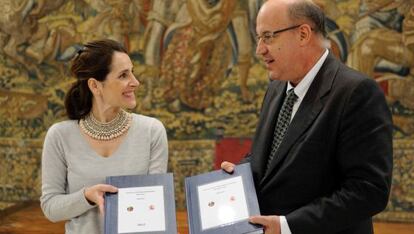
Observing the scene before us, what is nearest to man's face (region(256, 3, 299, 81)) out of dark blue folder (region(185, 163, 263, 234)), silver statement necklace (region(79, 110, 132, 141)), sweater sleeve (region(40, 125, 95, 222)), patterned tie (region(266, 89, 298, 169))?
patterned tie (region(266, 89, 298, 169))

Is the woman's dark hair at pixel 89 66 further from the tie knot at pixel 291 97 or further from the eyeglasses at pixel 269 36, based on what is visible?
the tie knot at pixel 291 97

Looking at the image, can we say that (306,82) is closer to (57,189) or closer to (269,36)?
(269,36)

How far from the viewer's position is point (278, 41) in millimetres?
2625

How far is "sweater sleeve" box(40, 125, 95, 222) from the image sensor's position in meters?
2.85

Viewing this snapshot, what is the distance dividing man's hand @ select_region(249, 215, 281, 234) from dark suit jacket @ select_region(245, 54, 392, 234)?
0.20 feet

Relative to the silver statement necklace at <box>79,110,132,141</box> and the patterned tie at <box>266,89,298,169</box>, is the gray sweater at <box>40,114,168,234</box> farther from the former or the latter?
the patterned tie at <box>266,89,298,169</box>

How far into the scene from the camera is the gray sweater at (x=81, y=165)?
9.57 ft

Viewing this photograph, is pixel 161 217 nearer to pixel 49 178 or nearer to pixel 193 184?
pixel 193 184

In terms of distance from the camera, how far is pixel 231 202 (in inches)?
100

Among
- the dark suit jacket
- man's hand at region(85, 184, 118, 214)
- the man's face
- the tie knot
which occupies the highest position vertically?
the man's face

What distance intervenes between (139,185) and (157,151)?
0.42 m

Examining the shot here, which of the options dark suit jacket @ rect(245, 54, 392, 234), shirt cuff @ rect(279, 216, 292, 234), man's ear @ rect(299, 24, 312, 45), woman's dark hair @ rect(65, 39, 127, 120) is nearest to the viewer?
dark suit jacket @ rect(245, 54, 392, 234)

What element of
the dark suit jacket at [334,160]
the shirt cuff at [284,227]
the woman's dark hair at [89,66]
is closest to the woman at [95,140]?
the woman's dark hair at [89,66]

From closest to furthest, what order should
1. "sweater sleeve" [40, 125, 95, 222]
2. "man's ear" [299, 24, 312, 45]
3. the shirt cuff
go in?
the shirt cuff, "man's ear" [299, 24, 312, 45], "sweater sleeve" [40, 125, 95, 222]
